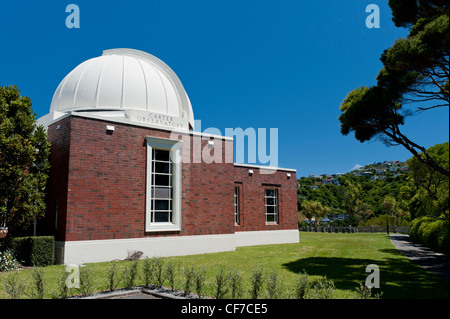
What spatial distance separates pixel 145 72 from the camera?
1756cm

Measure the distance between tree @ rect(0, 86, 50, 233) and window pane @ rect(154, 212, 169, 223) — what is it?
4541 millimetres

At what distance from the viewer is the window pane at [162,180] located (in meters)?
15.1

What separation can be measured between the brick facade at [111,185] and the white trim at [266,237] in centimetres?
301

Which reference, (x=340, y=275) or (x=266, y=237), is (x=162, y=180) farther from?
(x=266, y=237)

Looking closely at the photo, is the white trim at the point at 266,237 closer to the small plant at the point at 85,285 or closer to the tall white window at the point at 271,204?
the tall white window at the point at 271,204

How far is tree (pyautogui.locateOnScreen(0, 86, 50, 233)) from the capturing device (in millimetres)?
11930

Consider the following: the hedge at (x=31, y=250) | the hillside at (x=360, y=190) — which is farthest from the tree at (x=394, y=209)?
the hedge at (x=31, y=250)

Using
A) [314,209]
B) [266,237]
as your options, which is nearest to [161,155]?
[266,237]

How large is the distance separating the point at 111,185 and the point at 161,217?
9.40 ft

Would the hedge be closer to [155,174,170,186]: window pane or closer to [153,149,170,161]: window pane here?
[155,174,170,186]: window pane

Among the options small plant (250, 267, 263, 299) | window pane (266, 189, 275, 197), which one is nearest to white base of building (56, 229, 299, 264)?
window pane (266, 189, 275, 197)

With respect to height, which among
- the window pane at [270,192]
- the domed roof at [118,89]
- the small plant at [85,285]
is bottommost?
the small plant at [85,285]
